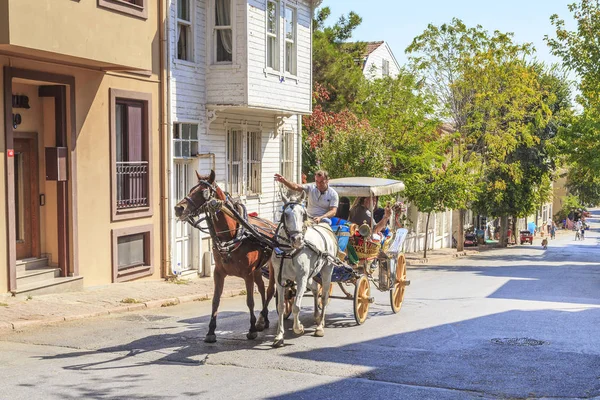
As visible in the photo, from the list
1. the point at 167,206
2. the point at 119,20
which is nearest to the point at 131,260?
the point at 167,206

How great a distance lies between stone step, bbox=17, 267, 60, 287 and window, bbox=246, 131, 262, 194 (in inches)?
343

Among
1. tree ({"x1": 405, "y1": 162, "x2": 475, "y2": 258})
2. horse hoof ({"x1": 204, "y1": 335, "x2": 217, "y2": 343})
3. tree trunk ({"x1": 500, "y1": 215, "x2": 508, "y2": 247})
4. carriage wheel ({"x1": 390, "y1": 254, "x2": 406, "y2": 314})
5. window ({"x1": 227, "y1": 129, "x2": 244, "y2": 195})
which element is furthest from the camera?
tree trunk ({"x1": 500, "y1": 215, "x2": 508, "y2": 247})

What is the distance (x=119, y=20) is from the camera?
16484 millimetres

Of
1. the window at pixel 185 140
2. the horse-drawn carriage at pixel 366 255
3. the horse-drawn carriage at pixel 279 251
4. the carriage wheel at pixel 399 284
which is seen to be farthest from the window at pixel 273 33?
the horse-drawn carriage at pixel 279 251

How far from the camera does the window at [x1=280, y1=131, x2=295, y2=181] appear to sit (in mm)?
26328

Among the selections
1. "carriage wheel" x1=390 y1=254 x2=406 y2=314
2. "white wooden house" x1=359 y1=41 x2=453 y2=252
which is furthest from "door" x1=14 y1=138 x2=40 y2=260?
"white wooden house" x1=359 y1=41 x2=453 y2=252

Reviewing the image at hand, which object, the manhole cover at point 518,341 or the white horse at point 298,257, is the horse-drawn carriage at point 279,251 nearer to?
the white horse at point 298,257

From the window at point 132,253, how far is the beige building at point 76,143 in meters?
0.02

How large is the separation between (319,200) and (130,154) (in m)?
7.30

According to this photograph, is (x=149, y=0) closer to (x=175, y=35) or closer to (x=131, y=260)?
(x=175, y=35)

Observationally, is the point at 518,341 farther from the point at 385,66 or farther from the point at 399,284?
the point at 385,66

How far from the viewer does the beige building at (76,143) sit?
14.6 metres

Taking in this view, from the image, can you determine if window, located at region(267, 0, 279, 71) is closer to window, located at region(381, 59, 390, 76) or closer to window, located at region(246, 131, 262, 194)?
window, located at region(246, 131, 262, 194)

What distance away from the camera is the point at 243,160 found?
23.5 meters
